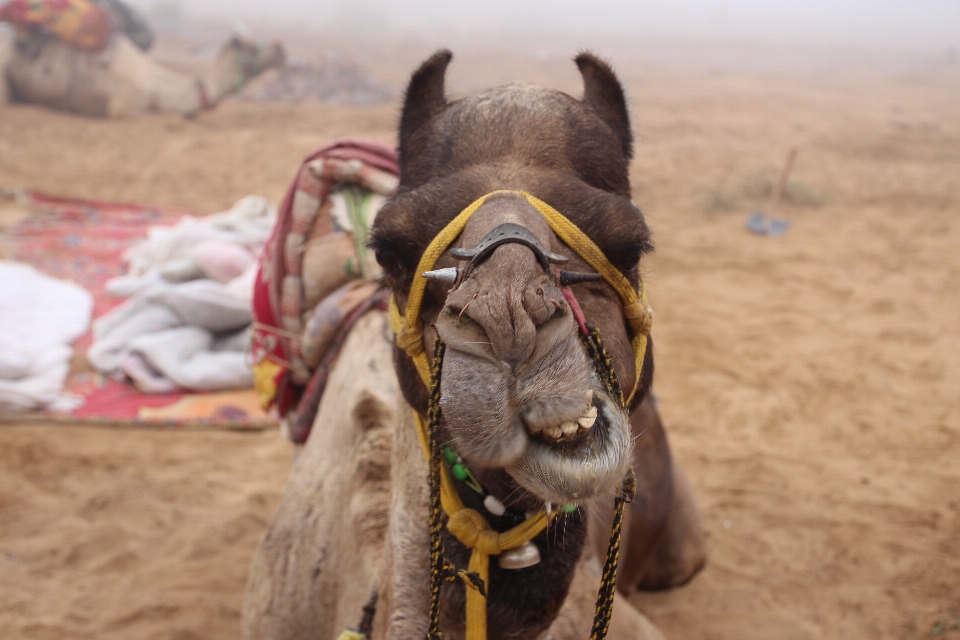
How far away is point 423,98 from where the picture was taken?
7.77ft

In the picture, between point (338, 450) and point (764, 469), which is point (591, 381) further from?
point (764, 469)

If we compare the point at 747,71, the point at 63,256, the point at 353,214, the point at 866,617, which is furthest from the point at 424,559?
the point at 747,71

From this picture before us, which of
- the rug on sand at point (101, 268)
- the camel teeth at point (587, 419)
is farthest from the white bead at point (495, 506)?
the rug on sand at point (101, 268)

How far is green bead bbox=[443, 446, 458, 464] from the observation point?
6.07 feet

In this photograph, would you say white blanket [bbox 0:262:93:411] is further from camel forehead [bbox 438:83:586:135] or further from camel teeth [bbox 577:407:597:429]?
camel teeth [bbox 577:407:597:429]

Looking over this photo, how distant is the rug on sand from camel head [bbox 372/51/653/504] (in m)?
4.42

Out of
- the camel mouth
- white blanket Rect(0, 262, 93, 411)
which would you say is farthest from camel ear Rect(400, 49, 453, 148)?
white blanket Rect(0, 262, 93, 411)

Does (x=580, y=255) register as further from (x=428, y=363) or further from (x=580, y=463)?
(x=580, y=463)

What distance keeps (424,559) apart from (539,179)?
979mm

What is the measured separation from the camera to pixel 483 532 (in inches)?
70.9

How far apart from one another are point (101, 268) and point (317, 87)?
1331 centimetres

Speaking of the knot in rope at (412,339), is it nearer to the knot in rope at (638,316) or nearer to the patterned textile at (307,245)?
the knot in rope at (638,316)

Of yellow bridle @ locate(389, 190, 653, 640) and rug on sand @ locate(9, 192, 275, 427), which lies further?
rug on sand @ locate(9, 192, 275, 427)

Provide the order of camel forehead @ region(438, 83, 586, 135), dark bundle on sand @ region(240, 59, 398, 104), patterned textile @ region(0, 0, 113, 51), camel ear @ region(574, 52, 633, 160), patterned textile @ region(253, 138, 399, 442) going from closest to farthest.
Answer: camel forehead @ region(438, 83, 586, 135), camel ear @ region(574, 52, 633, 160), patterned textile @ region(253, 138, 399, 442), patterned textile @ region(0, 0, 113, 51), dark bundle on sand @ region(240, 59, 398, 104)
